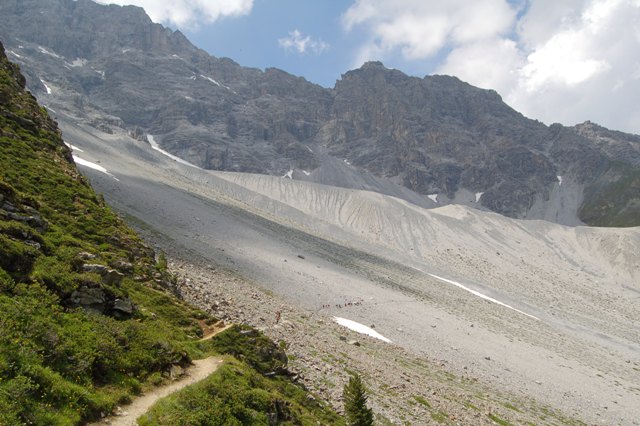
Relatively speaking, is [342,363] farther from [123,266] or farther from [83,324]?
[83,324]

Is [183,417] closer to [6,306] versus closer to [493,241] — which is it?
[6,306]

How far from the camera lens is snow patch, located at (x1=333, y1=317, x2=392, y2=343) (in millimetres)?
35144

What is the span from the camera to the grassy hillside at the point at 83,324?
9.37 m

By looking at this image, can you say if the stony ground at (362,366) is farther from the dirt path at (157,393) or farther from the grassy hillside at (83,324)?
the dirt path at (157,393)

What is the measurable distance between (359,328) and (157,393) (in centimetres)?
2625

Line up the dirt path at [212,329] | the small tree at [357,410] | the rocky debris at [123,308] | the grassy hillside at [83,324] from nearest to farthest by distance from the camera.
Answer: the grassy hillside at [83,324] → the rocky debris at [123,308] → the small tree at [357,410] → the dirt path at [212,329]

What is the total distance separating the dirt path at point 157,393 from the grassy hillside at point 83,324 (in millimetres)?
262

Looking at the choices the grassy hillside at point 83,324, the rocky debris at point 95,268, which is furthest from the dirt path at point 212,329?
the rocky debris at point 95,268

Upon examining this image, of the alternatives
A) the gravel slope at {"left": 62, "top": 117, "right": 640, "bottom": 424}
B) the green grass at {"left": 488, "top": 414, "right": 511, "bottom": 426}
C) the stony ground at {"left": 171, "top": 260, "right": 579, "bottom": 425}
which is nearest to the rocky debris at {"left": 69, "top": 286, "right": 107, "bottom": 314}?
the stony ground at {"left": 171, "top": 260, "right": 579, "bottom": 425}

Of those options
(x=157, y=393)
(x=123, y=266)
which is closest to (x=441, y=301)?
(x=123, y=266)

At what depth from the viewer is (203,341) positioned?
14.9m

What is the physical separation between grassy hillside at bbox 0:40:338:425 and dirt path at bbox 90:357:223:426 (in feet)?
0.86

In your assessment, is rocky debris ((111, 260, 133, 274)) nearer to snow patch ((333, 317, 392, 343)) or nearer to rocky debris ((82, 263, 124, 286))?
rocky debris ((82, 263, 124, 286))

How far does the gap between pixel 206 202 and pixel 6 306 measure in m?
64.3
